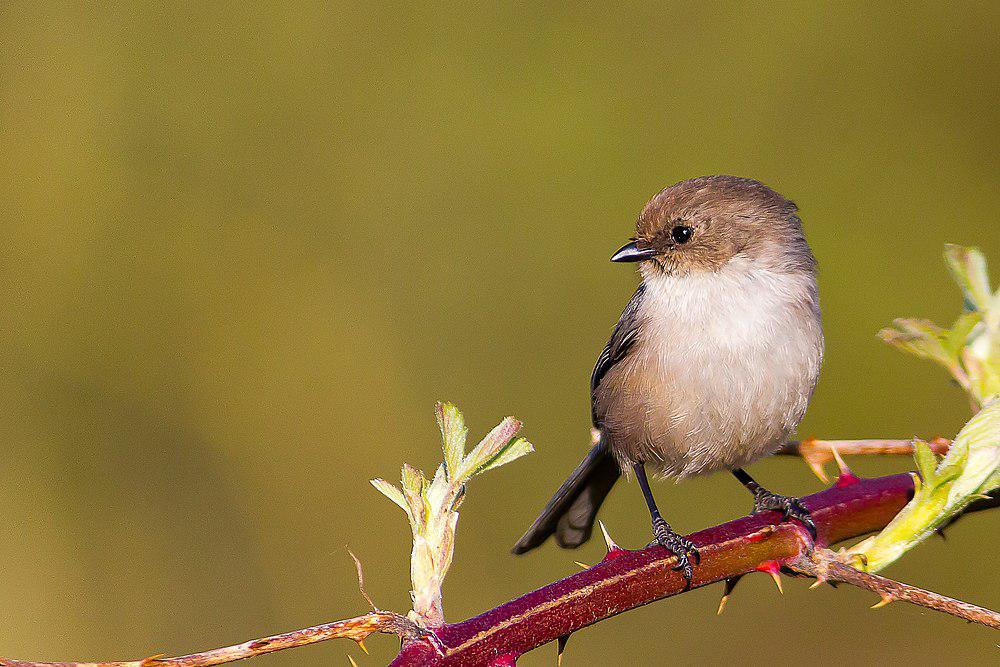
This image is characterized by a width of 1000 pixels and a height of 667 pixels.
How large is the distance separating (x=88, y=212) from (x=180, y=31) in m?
0.98

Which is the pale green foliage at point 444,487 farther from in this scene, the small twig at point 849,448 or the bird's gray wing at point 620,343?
the bird's gray wing at point 620,343

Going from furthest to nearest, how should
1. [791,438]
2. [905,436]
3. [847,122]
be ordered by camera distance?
[847,122] → [905,436] → [791,438]

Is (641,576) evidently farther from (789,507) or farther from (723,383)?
(723,383)

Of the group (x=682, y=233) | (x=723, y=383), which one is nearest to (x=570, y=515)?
(x=723, y=383)

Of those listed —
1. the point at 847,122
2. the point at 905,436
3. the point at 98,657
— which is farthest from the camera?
the point at 847,122

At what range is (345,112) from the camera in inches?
183

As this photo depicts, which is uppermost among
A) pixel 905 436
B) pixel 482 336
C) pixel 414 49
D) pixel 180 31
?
pixel 180 31

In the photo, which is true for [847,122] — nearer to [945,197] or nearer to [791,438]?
[945,197]

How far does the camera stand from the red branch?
1440mm

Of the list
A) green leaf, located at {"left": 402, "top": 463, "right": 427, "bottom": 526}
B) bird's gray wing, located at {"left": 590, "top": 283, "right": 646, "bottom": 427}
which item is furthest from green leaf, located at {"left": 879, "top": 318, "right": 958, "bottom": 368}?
bird's gray wing, located at {"left": 590, "top": 283, "right": 646, "bottom": 427}

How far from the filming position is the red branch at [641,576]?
1440 millimetres

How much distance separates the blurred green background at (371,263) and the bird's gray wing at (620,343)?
58cm

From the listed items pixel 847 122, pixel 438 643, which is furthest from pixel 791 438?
pixel 438 643

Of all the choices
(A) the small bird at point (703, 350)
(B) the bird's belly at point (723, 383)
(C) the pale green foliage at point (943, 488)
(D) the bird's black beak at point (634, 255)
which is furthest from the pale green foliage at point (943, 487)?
(D) the bird's black beak at point (634, 255)
